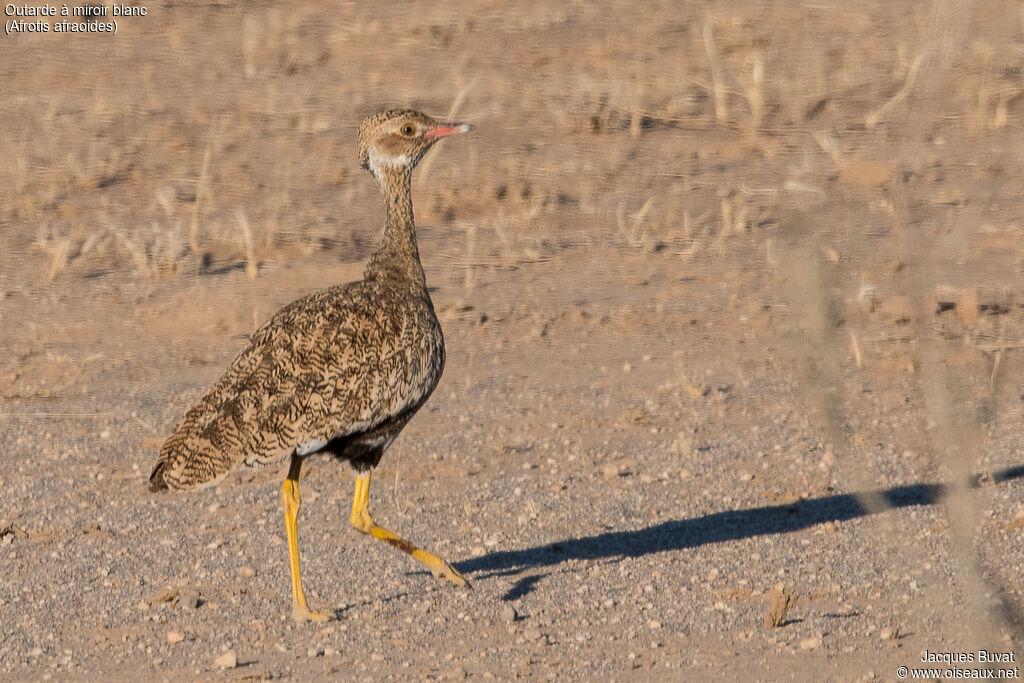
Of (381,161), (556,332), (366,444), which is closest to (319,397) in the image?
(366,444)

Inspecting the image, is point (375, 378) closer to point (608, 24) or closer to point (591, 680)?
point (591, 680)

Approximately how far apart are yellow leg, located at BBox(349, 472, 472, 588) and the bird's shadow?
0.22 meters

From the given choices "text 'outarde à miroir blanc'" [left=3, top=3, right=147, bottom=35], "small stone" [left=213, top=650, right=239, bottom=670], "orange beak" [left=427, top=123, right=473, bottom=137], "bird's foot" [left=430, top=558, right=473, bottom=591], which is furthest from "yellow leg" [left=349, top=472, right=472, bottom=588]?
"text 'outarde à miroir blanc'" [left=3, top=3, right=147, bottom=35]

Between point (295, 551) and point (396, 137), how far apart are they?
1969 millimetres

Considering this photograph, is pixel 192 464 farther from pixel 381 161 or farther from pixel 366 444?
pixel 381 161

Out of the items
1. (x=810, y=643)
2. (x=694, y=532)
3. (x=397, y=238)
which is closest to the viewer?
(x=810, y=643)

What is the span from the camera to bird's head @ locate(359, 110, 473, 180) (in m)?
6.47

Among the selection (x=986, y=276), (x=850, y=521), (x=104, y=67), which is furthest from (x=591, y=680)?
(x=104, y=67)

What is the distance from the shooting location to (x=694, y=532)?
6223mm

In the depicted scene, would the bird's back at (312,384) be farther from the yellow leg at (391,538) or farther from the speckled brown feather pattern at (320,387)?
the yellow leg at (391,538)

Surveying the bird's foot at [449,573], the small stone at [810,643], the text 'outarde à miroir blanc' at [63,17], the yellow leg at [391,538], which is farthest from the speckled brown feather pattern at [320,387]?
the text 'outarde à miroir blanc' at [63,17]

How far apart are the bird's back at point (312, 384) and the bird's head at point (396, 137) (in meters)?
0.83

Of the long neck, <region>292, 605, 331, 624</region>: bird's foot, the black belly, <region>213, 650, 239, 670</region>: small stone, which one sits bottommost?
<region>292, 605, 331, 624</region>: bird's foot

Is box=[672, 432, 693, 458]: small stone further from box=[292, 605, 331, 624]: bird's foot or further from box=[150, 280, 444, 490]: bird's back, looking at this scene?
box=[292, 605, 331, 624]: bird's foot
